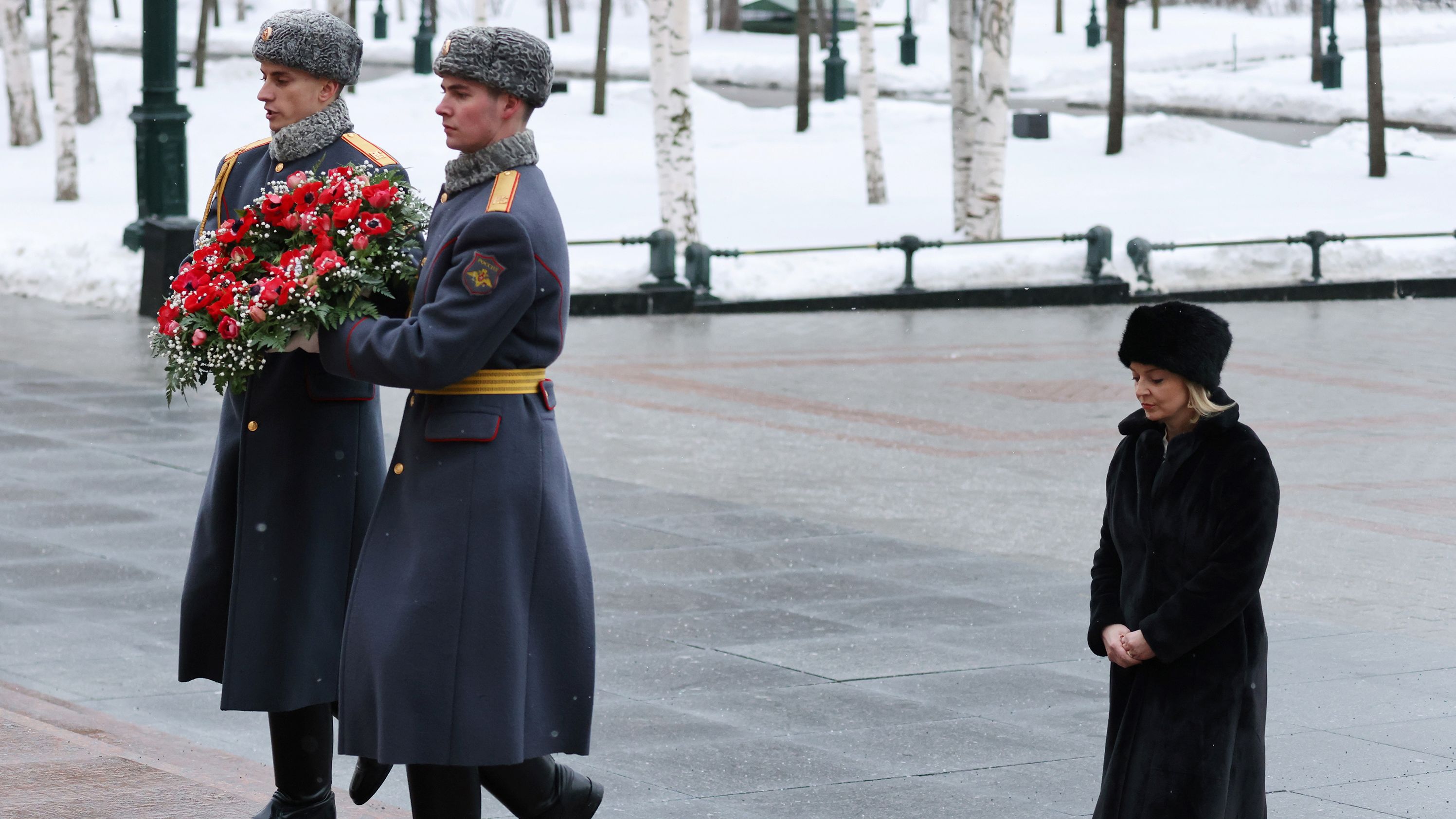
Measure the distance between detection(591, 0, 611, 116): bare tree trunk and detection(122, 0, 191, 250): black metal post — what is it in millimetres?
15702

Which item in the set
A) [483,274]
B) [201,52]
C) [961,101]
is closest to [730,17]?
[201,52]

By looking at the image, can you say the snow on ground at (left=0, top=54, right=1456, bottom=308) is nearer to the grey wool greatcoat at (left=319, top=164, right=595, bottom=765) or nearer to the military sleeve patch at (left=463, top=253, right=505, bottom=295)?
the grey wool greatcoat at (left=319, top=164, right=595, bottom=765)

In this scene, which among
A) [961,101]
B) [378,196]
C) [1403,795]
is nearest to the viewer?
[378,196]

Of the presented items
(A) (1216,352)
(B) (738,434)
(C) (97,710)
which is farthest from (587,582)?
(B) (738,434)

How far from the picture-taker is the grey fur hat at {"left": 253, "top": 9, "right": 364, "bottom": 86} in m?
4.82

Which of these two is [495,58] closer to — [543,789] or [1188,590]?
[543,789]

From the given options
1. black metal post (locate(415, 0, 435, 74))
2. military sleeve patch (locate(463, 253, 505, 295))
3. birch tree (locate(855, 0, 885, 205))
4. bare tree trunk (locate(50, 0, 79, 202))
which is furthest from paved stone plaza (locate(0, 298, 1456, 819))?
black metal post (locate(415, 0, 435, 74))

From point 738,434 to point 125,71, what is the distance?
29.7 m

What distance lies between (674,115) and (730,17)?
35198 millimetres

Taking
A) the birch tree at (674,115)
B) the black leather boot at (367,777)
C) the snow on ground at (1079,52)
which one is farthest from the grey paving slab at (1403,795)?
the snow on ground at (1079,52)

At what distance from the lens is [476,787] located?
4.27m

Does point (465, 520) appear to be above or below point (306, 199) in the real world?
below

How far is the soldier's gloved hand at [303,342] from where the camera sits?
4.29 metres

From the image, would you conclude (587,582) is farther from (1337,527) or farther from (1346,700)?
(1337,527)
